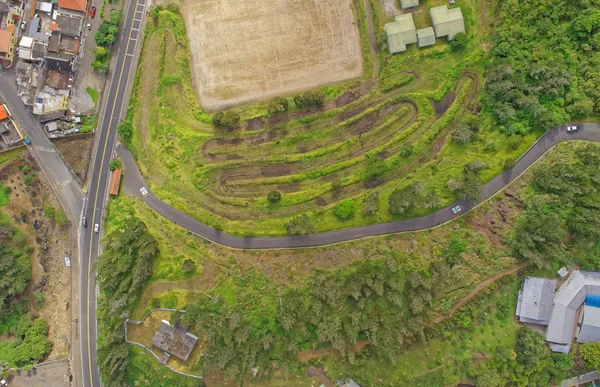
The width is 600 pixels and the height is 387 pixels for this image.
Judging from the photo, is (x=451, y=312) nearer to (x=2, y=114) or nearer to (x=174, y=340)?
(x=174, y=340)

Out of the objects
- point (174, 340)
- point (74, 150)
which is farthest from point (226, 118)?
point (174, 340)

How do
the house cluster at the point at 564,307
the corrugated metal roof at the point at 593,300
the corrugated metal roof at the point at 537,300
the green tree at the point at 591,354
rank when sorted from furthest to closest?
1. the corrugated metal roof at the point at 537,300
2. the house cluster at the point at 564,307
3. the corrugated metal roof at the point at 593,300
4. the green tree at the point at 591,354

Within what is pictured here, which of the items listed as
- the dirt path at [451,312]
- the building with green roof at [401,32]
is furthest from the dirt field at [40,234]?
the building with green roof at [401,32]

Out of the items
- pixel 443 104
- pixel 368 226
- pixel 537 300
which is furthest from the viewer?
pixel 443 104

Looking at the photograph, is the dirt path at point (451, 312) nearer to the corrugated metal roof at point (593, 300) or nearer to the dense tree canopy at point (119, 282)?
the corrugated metal roof at point (593, 300)

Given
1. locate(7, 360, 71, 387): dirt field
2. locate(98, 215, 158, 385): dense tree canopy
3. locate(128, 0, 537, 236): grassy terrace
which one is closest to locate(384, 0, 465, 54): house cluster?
locate(128, 0, 537, 236): grassy terrace

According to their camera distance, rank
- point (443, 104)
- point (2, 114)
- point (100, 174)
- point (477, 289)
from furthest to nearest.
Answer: point (100, 174) → point (443, 104) → point (2, 114) → point (477, 289)
